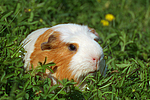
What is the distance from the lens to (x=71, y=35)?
2.39 metres

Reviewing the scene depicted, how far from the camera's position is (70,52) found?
7.54 feet

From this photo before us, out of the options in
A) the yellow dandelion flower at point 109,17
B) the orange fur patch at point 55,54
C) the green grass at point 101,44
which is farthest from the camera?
the yellow dandelion flower at point 109,17

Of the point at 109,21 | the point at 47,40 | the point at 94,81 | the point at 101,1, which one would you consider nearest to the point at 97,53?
the point at 94,81

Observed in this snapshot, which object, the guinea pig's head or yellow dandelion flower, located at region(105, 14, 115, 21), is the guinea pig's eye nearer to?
the guinea pig's head

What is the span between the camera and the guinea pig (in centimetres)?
221

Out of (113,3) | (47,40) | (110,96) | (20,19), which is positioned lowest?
(110,96)

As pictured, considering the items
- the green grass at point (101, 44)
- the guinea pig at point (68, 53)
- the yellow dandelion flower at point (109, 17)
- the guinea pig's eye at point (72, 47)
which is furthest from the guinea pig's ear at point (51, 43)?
the yellow dandelion flower at point (109, 17)

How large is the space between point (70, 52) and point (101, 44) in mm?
1053

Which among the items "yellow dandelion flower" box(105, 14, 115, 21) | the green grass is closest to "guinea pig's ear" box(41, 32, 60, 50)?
the green grass

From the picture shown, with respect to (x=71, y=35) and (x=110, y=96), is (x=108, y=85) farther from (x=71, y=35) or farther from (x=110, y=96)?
(x=71, y=35)

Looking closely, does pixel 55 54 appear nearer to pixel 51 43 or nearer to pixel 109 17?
pixel 51 43

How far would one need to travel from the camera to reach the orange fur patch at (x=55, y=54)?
2.30 m

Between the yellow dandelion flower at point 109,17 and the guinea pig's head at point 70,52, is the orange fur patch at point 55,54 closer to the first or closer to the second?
the guinea pig's head at point 70,52

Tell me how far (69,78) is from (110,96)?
1.64 ft
